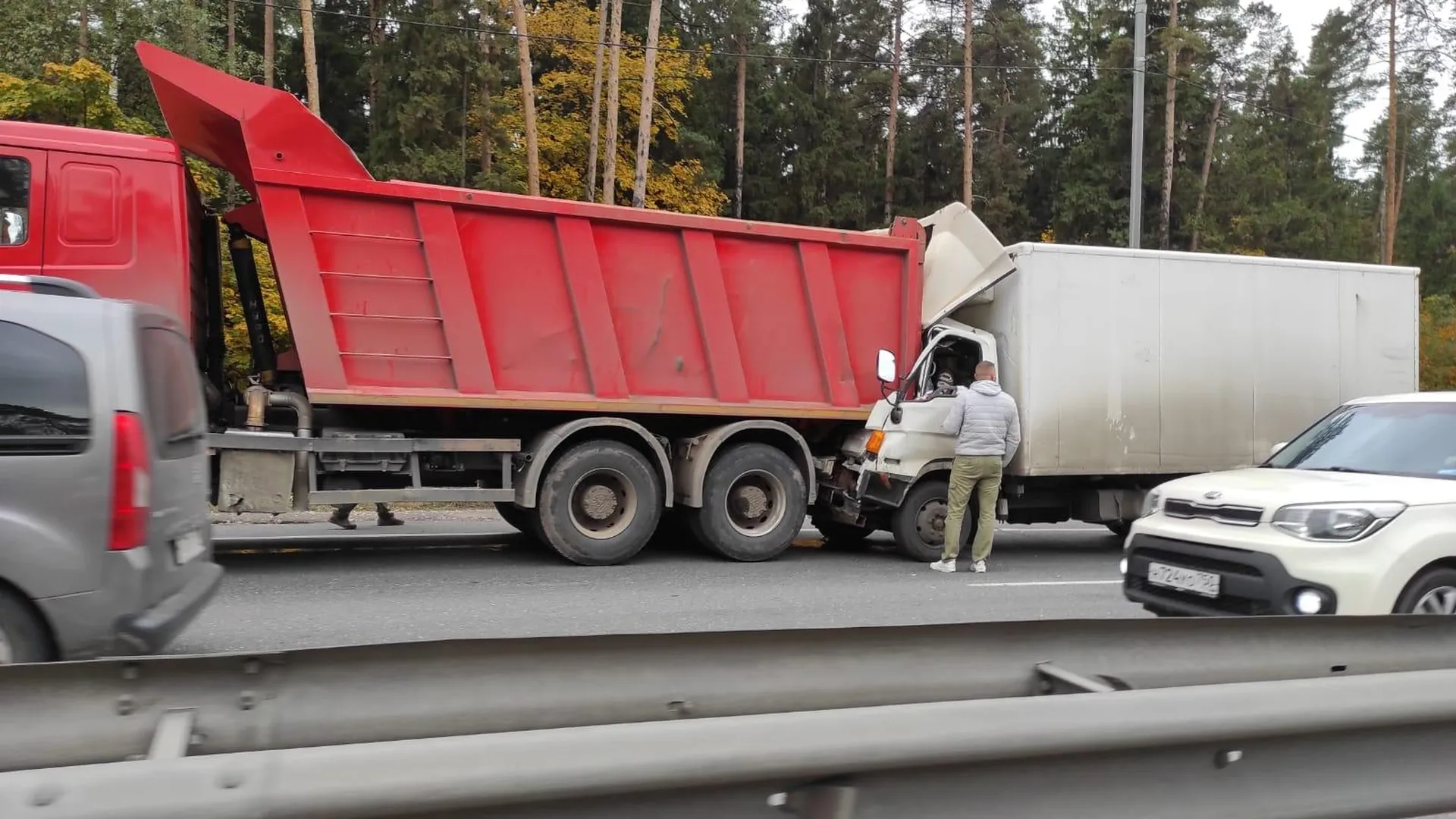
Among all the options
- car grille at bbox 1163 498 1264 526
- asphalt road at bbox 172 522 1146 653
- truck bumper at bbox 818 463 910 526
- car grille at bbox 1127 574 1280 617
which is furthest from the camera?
truck bumper at bbox 818 463 910 526

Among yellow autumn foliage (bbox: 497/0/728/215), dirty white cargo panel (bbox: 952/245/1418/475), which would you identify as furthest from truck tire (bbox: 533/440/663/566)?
yellow autumn foliage (bbox: 497/0/728/215)

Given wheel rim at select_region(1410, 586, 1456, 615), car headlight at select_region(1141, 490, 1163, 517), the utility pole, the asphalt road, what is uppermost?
the utility pole

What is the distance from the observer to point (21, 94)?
16.2m

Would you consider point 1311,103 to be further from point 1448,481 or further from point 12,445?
point 12,445

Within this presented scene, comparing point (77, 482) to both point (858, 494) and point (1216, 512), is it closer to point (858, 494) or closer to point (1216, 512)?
point (1216, 512)

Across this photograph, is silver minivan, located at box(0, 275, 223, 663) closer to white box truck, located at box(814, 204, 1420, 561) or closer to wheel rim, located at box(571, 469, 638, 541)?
wheel rim, located at box(571, 469, 638, 541)

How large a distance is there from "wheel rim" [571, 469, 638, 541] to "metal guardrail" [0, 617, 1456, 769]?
6118mm

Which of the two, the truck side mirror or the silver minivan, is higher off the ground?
the truck side mirror

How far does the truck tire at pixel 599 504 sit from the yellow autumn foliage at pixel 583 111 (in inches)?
828

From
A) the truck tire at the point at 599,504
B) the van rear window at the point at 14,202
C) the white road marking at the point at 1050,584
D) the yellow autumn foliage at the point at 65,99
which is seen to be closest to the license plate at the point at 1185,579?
the white road marking at the point at 1050,584

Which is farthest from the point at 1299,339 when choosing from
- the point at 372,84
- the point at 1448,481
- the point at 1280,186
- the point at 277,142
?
the point at 1280,186

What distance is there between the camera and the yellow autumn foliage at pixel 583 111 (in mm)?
28984

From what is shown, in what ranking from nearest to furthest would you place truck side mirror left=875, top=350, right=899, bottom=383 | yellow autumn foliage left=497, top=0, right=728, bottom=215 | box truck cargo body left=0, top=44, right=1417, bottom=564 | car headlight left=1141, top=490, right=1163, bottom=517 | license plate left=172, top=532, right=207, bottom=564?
1. license plate left=172, top=532, right=207, bottom=564
2. car headlight left=1141, top=490, right=1163, bottom=517
3. box truck cargo body left=0, top=44, right=1417, bottom=564
4. truck side mirror left=875, top=350, right=899, bottom=383
5. yellow autumn foliage left=497, top=0, right=728, bottom=215

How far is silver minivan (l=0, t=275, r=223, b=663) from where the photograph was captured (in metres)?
4.12
